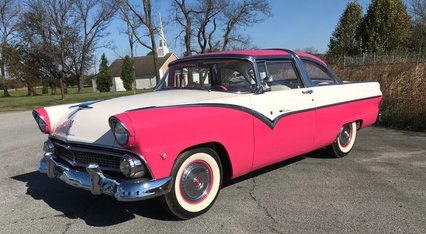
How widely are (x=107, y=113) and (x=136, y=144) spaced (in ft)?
2.56

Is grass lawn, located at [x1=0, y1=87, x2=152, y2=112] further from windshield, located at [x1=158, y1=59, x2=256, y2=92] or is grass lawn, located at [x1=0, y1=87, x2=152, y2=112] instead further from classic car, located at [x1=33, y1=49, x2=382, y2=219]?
classic car, located at [x1=33, y1=49, x2=382, y2=219]

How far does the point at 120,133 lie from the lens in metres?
3.15

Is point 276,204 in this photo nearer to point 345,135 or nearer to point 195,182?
point 195,182

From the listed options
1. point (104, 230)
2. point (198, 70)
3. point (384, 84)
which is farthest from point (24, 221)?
point (384, 84)

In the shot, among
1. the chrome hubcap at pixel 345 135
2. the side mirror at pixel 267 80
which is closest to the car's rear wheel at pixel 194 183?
the side mirror at pixel 267 80

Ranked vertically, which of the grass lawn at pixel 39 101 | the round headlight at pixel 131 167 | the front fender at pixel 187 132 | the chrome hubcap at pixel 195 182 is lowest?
the grass lawn at pixel 39 101

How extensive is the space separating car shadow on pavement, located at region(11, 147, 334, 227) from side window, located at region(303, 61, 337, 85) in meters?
1.51

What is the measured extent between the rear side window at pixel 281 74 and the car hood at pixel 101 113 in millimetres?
647

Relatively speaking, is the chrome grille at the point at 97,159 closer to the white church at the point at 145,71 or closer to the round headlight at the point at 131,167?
the round headlight at the point at 131,167

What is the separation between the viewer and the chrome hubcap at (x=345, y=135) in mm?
5715

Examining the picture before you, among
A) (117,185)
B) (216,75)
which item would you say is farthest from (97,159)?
(216,75)

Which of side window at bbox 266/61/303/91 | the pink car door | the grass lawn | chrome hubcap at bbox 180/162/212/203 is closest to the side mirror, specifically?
the pink car door

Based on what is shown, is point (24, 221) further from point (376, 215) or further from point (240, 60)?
point (376, 215)

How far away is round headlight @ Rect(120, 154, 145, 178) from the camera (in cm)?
315
